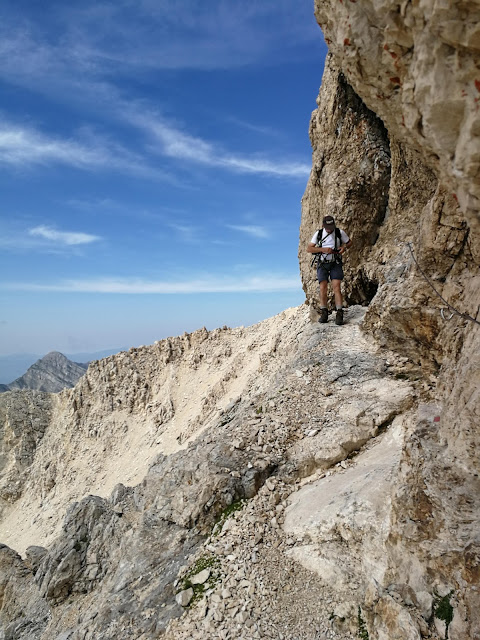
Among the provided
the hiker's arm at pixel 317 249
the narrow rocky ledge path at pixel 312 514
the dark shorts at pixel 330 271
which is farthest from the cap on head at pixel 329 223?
the narrow rocky ledge path at pixel 312 514

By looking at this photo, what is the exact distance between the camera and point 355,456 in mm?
8086

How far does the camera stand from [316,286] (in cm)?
1459

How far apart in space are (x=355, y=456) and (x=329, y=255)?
6.31m

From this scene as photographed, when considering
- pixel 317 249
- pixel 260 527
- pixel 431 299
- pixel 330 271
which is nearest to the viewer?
pixel 260 527

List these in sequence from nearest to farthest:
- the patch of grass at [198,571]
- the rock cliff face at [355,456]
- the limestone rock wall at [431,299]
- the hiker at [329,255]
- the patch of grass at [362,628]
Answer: the limestone rock wall at [431,299] < the rock cliff face at [355,456] < the patch of grass at [362,628] < the patch of grass at [198,571] < the hiker at [329,255]

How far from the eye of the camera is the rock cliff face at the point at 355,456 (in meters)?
3.83

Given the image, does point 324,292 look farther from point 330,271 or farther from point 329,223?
point 329,223

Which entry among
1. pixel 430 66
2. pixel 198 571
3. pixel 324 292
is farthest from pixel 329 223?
pixel 198 571

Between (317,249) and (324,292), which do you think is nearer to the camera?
(317,249)

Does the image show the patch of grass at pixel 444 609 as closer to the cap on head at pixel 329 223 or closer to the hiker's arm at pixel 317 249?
the hiker's arm at pixel 317 249

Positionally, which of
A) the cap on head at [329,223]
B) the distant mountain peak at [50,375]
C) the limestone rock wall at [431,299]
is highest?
the cap on head at [329,223]

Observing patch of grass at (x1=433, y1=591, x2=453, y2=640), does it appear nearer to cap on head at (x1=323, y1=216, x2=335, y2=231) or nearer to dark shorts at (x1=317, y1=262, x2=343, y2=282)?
dark shorts at (x1=317, y1=262, x2=343, y2=282)

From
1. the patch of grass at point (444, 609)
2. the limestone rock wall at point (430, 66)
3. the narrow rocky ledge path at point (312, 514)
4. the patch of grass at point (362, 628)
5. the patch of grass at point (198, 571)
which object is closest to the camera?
the limestone rock wall at point (430, 66)

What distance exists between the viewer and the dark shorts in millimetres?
12195
